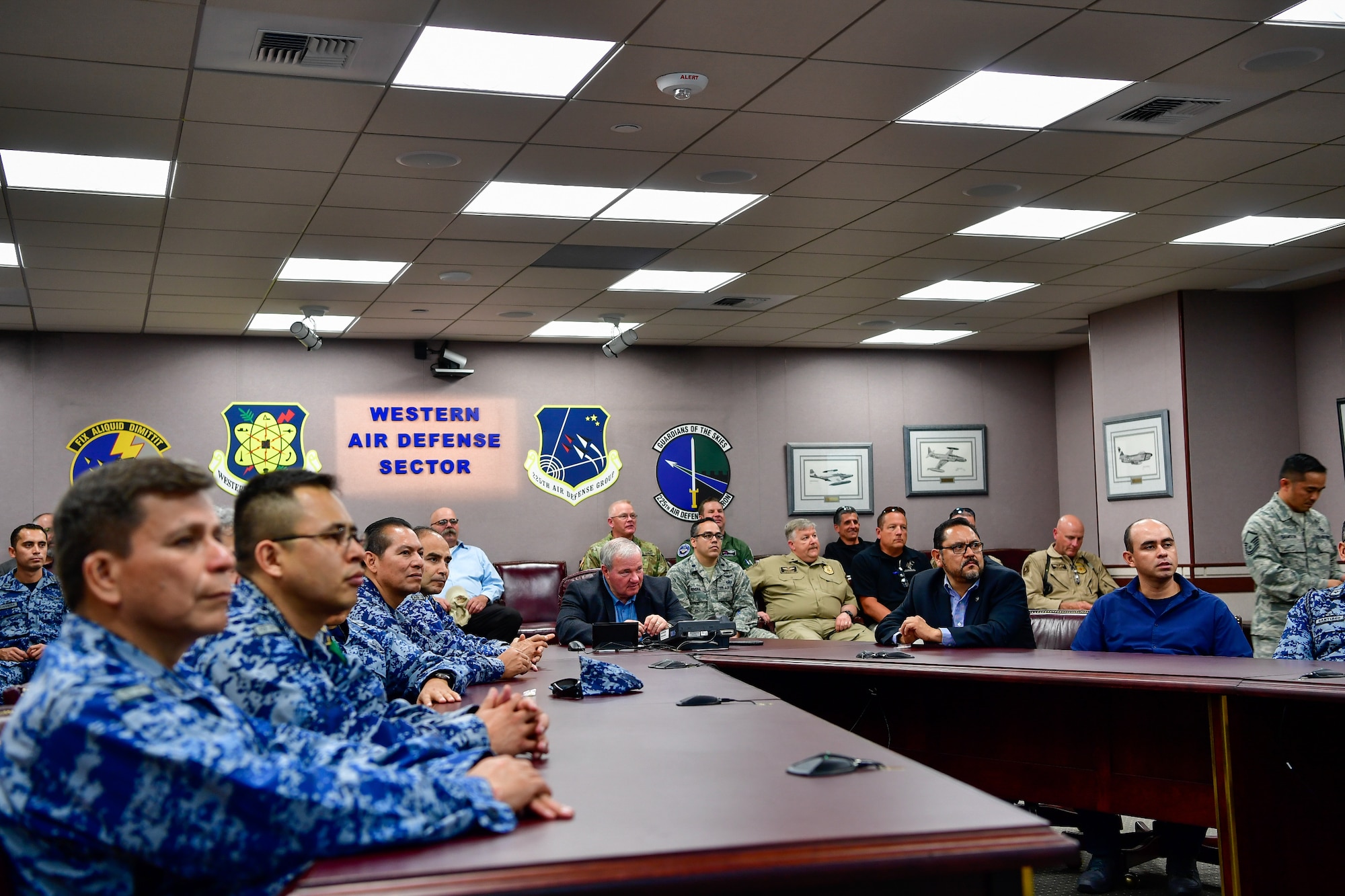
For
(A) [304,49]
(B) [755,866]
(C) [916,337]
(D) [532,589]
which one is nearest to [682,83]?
(A) [304,49]

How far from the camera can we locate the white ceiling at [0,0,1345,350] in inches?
165

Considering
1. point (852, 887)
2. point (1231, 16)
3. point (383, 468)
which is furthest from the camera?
point (383, 468)

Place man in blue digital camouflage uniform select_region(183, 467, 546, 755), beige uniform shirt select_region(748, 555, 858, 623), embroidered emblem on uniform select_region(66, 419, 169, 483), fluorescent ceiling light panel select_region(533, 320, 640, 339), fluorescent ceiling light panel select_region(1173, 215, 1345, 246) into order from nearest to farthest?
man in blue digital camouflage uniform select_region(183, 467, 546, 755) → fluorescent ceiling light panel select_region(1173, 215, 1345, 246) → beige uniform shirt select_region(748, 555, 858, 623) → embroidered emblem on uniform select_region(66, 419, 169, 483) → fluorescent ceiling light panel select_region(533, 320, 640, 339)

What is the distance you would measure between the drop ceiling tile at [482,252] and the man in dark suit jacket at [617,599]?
7.08 ft

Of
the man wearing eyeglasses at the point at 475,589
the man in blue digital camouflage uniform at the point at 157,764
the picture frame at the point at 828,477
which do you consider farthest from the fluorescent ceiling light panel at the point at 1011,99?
the picture frame at the point at 828,477

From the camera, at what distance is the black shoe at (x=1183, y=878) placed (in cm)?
390

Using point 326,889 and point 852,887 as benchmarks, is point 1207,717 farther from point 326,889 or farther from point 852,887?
point 326,889

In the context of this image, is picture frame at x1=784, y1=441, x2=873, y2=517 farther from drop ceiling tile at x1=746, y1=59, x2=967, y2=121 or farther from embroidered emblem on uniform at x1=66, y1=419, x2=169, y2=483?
drop ceiling tile at x1=746, y1=59, x2=967, y2=121

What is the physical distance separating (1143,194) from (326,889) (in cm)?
622

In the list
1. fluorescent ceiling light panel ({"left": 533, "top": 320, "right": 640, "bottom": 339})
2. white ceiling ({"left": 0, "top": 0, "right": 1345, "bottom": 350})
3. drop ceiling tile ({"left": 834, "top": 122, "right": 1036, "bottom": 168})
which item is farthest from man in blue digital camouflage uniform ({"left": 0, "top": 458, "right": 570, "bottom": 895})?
fluorescent ceiling light panel ({"left": 533, "top": 320, "right": 640, "bottom": 339})

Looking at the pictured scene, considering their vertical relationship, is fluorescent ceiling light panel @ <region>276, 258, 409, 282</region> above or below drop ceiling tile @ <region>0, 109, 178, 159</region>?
below

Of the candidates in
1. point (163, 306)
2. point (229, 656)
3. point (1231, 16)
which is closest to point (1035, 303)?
point (1231, 16)

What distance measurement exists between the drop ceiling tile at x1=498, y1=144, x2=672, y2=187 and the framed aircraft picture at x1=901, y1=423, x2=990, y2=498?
604cm

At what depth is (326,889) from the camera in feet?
4.47
